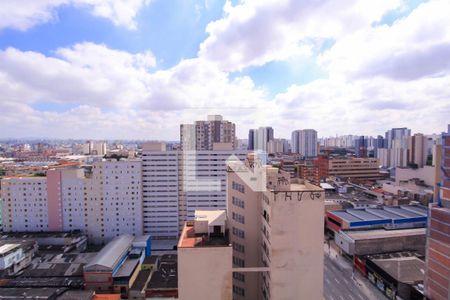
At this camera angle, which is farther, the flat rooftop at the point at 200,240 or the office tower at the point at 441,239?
the office tower at the point at 441,239

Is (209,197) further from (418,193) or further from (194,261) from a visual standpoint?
(418,193)

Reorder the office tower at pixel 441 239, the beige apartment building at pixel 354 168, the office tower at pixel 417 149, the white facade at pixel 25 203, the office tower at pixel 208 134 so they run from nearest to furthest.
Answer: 1. the office tower at pixel 441 239
2. the white facade at pixel 25 203
3. the office tower at pixel 208 134
4. the office tower at pixel 417 149
5. the beige apartment building at pixel 354 168

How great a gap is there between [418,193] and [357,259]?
9.27m

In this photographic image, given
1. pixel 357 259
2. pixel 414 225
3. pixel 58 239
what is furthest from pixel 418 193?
pixel 58 239

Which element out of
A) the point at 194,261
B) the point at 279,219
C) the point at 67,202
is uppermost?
the point at 279,219

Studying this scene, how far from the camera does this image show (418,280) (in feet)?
23.0

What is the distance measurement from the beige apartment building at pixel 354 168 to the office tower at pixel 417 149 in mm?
3219

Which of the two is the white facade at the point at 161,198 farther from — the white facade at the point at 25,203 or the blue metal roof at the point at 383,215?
the blue metal roof at the point at 383,215

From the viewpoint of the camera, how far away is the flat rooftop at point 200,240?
3928 mm

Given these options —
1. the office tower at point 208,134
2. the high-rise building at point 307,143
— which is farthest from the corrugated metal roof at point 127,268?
the high-rise building at point 307,143

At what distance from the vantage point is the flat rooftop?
12.9 feet

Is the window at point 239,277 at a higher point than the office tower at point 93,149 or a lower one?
lower

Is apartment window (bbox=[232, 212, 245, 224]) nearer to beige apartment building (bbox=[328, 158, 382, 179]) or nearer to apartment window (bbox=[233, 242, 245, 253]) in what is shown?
apartment window (bbox=[233, 242, 245, 253])

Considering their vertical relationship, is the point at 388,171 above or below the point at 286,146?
below
